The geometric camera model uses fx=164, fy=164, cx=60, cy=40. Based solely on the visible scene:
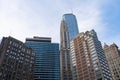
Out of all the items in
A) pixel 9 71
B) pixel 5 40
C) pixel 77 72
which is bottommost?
pixel 9 71

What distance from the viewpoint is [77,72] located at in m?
195

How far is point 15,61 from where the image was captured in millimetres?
141125

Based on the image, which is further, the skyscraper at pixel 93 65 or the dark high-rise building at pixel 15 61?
the skyscraper at pixel 93 65

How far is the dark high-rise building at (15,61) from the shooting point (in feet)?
428

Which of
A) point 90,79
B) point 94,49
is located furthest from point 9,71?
point 94,49

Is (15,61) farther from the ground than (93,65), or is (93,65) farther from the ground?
(93,65)

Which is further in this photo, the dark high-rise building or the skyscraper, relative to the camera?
the skyscraper

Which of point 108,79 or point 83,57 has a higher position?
point 83,57

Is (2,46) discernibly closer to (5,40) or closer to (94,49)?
(5,40)

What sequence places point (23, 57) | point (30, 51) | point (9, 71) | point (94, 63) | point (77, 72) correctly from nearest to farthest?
point (9, 71), point (23, 57), point (30, 51), point (94, 63), point (77, 72)

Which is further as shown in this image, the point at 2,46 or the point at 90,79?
the point at 90,79

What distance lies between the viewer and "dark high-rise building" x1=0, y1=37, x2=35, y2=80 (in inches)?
5138

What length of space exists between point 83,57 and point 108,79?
1573 inches

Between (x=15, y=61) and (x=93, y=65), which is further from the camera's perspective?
(x=93, y=65)
